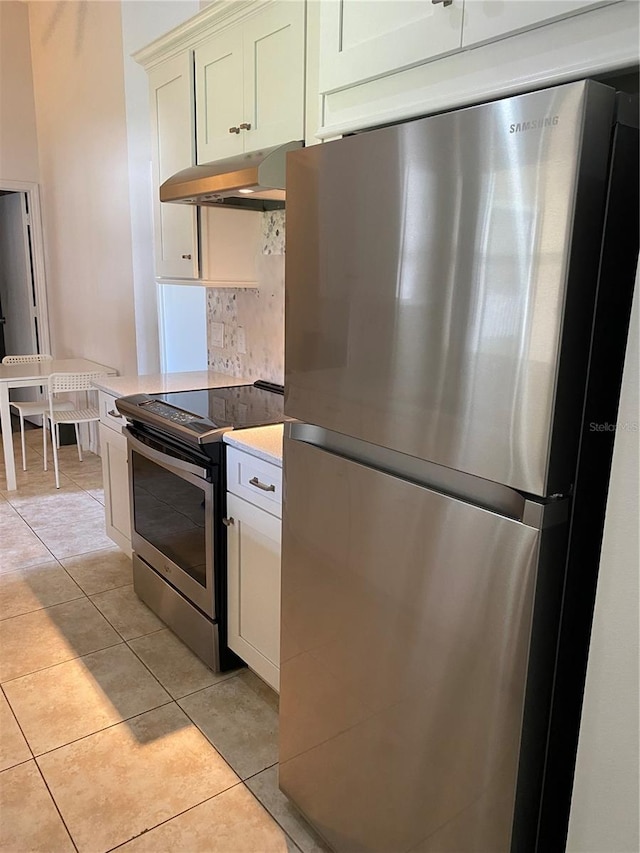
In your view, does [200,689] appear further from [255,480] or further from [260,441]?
[260,441]

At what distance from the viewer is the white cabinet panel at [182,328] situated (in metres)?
3.68

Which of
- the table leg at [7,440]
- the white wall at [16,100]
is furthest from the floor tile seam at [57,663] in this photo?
the white wall at [16,100]

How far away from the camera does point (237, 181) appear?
6.95 feet

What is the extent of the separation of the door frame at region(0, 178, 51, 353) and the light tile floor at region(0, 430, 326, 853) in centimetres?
327

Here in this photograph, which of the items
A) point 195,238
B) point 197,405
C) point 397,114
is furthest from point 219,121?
point 397,114

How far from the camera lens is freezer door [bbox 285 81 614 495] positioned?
0.88 meters

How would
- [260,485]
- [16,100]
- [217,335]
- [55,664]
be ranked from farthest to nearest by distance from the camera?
[16,100] < [217,335] < [55,664] < [260,485]

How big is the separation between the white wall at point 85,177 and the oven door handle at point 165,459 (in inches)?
74.8

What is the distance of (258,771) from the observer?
1884 mm

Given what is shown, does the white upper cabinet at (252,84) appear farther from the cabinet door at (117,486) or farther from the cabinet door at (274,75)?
the cabinet door at (117,486)

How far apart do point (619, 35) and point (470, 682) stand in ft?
3.37

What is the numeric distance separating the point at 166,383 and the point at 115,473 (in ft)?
1.64

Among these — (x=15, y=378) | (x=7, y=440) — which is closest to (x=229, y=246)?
(x=15, y=378)

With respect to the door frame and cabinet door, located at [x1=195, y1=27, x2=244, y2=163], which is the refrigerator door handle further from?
the door frame
